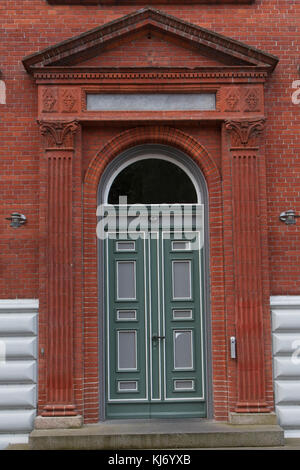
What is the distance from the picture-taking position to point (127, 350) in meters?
9.48

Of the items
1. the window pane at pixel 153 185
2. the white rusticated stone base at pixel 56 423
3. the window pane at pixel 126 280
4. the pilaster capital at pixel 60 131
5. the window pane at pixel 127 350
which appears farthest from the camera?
the window pane at pixel 153 185

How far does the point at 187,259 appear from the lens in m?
9.66

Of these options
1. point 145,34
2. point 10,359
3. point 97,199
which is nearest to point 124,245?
point 97,199

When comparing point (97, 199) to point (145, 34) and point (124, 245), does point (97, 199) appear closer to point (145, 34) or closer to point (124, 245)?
point (124, 245)

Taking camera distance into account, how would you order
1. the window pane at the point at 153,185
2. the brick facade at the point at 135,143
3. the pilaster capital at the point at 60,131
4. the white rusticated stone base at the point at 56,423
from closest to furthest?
1. the white rusticated stone base at the point at 56,423
2. the brick facade at the point at 135,143
3. the pilaster capital at the point at 60,131
4. the window pane at the point at 153,185

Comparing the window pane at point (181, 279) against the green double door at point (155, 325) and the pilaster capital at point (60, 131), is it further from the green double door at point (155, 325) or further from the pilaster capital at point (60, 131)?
the pilaster capital at point (60, 131)

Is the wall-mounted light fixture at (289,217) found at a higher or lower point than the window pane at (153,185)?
lower

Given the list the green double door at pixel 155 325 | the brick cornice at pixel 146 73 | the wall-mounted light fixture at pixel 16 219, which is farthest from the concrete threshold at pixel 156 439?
the brick cornice at pixel 146 73

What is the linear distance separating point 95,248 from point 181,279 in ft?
4.62

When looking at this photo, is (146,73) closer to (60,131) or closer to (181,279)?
(60,131)

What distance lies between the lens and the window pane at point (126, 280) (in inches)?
376

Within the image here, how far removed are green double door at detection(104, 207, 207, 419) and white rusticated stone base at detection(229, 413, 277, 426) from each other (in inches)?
26.5

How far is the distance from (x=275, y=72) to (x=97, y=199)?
3431 millimetres

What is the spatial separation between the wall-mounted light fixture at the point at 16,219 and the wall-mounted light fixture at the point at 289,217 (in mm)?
3921
